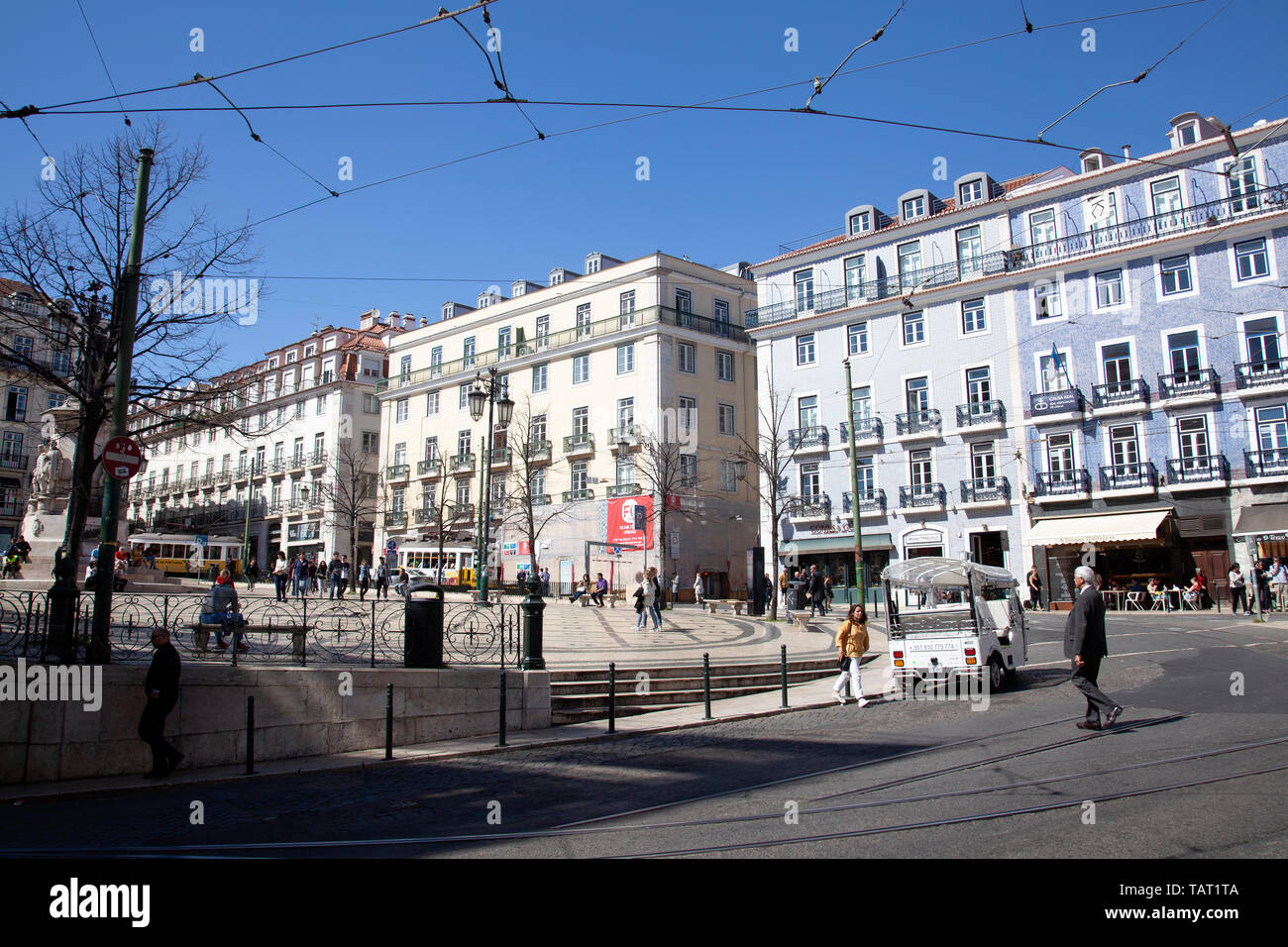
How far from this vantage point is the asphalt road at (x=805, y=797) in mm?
5703

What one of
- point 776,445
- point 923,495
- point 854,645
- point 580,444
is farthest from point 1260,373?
point 580,444

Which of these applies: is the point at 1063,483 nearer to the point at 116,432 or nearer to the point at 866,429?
the point at 866,429

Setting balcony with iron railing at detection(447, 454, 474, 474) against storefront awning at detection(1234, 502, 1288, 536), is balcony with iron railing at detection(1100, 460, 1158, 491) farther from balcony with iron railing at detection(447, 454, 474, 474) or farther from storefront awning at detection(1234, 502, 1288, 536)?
balcony with iron railing at detection(447, 454, 474, 474)

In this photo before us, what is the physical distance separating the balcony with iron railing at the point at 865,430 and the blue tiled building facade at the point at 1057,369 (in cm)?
10

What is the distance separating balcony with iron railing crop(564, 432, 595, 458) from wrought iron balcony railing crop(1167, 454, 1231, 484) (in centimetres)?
2677

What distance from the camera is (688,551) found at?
43.3 meters

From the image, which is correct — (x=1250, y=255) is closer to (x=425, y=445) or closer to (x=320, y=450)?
(x=425, y=445)

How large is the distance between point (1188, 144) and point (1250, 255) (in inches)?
187

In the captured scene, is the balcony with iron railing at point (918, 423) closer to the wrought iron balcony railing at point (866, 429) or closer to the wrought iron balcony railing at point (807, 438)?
the wrought iron balcony railing at point (866, 429)

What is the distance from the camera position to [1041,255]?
35.5 metres

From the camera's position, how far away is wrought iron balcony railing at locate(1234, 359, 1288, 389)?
29828mm

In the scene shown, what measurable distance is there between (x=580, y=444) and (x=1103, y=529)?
25.8 metres

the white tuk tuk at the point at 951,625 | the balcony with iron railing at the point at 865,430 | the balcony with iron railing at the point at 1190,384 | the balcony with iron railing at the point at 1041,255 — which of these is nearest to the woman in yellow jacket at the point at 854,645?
the white tuk tuk at the point at 951,625

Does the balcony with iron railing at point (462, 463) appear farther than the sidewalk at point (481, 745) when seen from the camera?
Yes
